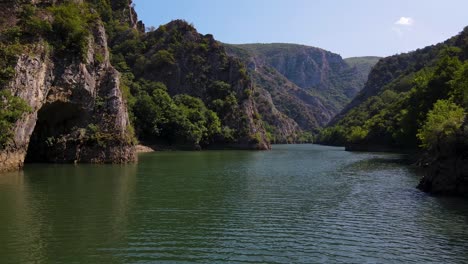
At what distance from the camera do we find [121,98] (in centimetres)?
7112

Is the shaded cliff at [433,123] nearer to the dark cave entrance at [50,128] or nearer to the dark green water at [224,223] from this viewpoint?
the dark green water at [224,223]

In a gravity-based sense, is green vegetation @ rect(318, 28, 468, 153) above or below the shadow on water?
above

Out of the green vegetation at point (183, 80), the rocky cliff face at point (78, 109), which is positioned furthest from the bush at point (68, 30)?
the green vegetation at point (183, 80)

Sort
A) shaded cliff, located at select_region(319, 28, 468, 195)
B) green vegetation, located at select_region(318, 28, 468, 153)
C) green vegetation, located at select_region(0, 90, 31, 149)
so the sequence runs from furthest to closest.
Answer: green vegetation, located at select_region(0, 90, 31, 149) < green vegetation, located at select_region(318, 28, 468, 153) < shaded cliff, located at select_region(319, 28, 468, 195)

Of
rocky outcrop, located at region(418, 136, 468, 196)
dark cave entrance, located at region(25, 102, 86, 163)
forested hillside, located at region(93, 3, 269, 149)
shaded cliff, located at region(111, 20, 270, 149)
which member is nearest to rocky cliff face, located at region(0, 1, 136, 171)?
dark cave entrance, located at region(25, 102, 86, 163)

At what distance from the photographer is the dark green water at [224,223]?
18.7 meters

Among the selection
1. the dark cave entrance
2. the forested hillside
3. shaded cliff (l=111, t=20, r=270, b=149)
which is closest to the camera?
the dark cave entrance

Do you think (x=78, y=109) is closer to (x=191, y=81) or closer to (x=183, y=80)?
(x=183, y=80)

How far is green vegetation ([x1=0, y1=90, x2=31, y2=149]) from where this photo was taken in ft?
151

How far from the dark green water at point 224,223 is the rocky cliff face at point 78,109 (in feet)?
64.4

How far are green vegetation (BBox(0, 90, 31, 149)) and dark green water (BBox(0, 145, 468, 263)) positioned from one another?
7.18 meters

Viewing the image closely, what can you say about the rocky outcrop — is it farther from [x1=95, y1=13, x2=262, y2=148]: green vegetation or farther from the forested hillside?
the forested hillside

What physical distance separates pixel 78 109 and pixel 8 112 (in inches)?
724

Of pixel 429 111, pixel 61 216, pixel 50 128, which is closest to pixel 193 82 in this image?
pixel 50 128
